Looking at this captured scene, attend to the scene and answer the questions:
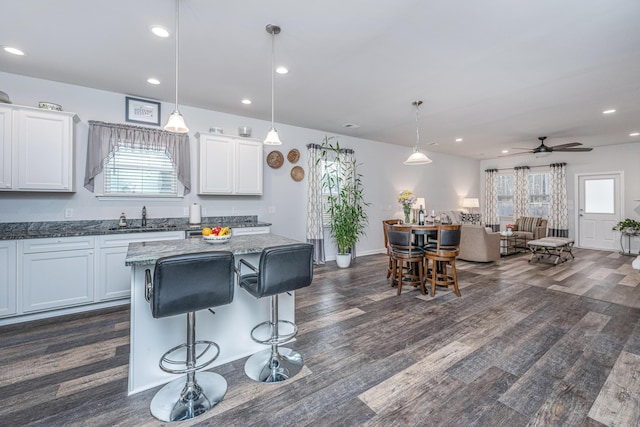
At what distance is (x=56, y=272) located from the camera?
3.14 m

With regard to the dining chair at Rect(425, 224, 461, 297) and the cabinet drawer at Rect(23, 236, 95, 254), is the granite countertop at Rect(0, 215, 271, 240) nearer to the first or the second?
the cabinet drawer at Rect(23, 236, 95, 254)

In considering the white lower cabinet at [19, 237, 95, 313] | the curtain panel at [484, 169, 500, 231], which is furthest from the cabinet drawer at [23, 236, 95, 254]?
the curtain panel at [484, 169, 500, 231]

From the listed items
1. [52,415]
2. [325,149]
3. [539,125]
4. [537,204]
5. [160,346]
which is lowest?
[52,415]

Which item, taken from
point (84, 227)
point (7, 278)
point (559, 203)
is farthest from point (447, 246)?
point (559, 203)

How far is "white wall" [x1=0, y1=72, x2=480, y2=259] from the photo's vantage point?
138 inches

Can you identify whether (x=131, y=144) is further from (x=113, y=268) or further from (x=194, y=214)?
(x=113, y=268)

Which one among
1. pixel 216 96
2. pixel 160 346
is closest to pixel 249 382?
pixel 160 346

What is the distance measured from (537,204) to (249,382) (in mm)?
9668

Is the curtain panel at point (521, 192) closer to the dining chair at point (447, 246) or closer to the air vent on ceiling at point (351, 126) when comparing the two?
the air vent on ceiling at point (351, 126)

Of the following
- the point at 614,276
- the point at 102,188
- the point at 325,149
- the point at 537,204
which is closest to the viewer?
the point at 102,188

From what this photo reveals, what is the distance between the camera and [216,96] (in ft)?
13.3

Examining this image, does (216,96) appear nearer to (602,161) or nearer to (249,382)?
(249,382)

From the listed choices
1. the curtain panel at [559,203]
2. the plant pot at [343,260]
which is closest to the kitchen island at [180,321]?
the plant pot at [343,260]

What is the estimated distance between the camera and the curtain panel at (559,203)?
7918 mm
